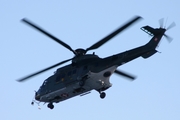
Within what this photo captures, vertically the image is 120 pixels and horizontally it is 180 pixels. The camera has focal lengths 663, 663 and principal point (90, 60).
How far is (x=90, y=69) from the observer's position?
2803 inches

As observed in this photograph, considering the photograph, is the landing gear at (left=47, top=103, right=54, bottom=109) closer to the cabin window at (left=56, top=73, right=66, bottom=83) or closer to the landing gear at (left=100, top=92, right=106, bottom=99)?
the cabin window at (left=56, top=73, right=66, bottom=83)

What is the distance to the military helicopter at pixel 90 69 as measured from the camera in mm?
69938

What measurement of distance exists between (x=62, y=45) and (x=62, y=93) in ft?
18.3

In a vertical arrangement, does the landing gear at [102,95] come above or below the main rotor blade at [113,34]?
below

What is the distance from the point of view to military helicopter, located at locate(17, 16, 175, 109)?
6994 centimetres

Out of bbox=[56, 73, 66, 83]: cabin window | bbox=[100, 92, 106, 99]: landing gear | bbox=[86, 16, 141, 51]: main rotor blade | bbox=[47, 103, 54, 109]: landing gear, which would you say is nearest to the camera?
bbox=[86, 16, 141, 51]: main rotor blade

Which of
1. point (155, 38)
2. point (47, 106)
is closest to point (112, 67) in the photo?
point (155, 38)

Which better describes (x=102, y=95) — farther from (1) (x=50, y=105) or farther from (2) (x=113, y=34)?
(2) (x=113, y=34)

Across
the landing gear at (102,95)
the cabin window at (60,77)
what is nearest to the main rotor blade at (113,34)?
the cabin window at (60,77)

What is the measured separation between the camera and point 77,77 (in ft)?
236

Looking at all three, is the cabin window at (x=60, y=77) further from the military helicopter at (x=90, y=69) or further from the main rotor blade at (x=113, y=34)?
the main rotor blade at (x=113, y=34)

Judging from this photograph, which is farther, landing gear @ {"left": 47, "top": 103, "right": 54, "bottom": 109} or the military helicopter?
landing gear @ {"left": 47, "top": 103, "right": 54, "bottom": 109}

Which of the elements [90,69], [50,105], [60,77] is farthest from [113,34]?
[50,105]

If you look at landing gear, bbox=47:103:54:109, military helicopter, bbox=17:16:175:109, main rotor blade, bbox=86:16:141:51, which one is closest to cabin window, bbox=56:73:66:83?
military helicopter, bbox=17:16:175:109
